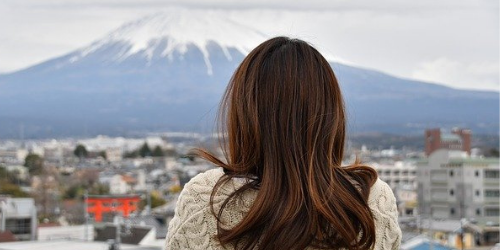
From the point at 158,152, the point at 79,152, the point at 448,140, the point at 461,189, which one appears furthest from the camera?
the point at 158,152

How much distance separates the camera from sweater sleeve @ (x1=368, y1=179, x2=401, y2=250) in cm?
164

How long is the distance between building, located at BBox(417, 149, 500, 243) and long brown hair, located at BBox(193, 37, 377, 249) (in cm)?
2016

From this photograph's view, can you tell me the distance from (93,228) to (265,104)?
20.1 metres

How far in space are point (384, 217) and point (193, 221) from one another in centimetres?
28

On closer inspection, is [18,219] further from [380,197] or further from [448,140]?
[380,197]

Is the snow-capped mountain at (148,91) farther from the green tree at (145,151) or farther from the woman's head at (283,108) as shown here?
the woman's head at (283,108)

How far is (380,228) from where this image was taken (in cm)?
164

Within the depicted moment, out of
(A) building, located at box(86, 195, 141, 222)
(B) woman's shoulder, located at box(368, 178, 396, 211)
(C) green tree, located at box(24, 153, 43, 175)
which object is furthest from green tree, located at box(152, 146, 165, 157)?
(B) woman's shoulder, located at box(368, 178, 396, 211)

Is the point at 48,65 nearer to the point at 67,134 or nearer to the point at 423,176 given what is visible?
the point at 67,134

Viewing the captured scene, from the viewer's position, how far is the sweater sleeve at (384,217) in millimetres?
1641

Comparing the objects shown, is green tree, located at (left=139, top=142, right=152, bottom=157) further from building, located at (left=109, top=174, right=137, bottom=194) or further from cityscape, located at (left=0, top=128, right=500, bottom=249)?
building, located at (left=109, top=174, right=137, bottom=194)

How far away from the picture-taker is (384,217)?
1.65 metres

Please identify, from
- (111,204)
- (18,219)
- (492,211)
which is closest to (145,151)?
(492,211)

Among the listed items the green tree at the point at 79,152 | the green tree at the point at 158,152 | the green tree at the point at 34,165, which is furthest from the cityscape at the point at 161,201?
the green tree at the point at 158,152
